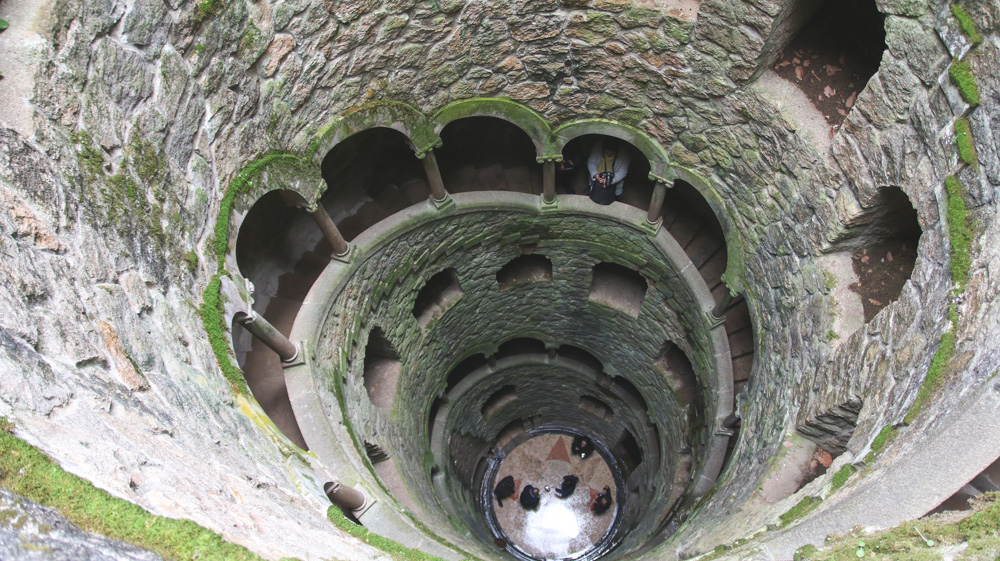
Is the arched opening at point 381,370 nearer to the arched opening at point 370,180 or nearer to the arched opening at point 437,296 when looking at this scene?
the arched opening at point 437,296

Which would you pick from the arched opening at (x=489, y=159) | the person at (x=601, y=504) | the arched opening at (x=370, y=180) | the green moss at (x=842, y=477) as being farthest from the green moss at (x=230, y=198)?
the person at (x=601, y=504)

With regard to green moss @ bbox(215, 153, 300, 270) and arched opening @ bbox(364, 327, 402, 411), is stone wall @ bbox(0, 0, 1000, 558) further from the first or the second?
arched opening @ bbox(364, 327, 402, 411)

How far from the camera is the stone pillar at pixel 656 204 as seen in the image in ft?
32.9

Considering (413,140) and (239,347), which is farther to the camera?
(413,140)

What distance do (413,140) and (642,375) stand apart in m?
7.91

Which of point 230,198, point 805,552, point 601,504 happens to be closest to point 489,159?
point 230,198

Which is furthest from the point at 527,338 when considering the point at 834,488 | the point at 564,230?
the point at 834,488

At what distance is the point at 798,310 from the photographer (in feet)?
25.9

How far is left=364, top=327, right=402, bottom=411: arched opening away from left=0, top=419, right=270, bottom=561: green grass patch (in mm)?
7054

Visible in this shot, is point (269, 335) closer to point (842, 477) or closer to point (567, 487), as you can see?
point (842, 477)

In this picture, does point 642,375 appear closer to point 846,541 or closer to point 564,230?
point 564,230

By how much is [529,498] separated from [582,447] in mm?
2345

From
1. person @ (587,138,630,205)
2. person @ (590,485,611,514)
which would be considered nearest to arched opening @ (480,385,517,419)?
person @ (590,485,611,514)

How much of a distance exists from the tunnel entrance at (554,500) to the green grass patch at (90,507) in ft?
43.4
